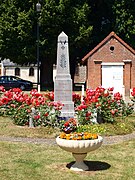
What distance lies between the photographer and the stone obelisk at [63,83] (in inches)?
672

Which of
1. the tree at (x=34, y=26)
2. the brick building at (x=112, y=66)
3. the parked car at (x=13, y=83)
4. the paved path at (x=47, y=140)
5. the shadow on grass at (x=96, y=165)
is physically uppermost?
the tree at (x=34, y=26)

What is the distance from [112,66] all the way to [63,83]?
60.6 ft

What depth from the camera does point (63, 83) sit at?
17.4 metres

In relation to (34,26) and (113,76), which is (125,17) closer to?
(113,76)

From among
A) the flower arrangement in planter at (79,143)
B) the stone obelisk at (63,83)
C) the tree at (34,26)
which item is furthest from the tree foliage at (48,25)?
the flower arrangement in planter at (79,143)

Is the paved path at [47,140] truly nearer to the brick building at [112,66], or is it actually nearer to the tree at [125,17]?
the brick building at [112,66]

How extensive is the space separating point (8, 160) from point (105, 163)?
2.49 m

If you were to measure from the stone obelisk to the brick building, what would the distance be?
17.5 meters

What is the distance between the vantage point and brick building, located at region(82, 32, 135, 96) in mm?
35156

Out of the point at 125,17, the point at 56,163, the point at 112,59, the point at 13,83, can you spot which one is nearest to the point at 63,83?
the point at 56,163

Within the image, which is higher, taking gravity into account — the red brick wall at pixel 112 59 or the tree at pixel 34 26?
the tree at pixel 34 26

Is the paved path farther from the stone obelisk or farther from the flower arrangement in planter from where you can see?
the flower arrangement in planter

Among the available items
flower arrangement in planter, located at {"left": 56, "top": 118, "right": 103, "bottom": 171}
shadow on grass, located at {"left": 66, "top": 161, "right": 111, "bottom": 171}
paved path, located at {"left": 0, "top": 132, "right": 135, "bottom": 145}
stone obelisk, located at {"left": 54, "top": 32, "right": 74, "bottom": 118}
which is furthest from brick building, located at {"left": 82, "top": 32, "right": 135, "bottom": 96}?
flower arrangement in planter, located at {"left": 56, "top": 118, "right": 103, "bottom": 171}

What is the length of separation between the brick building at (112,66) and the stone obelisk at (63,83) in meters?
17.5
